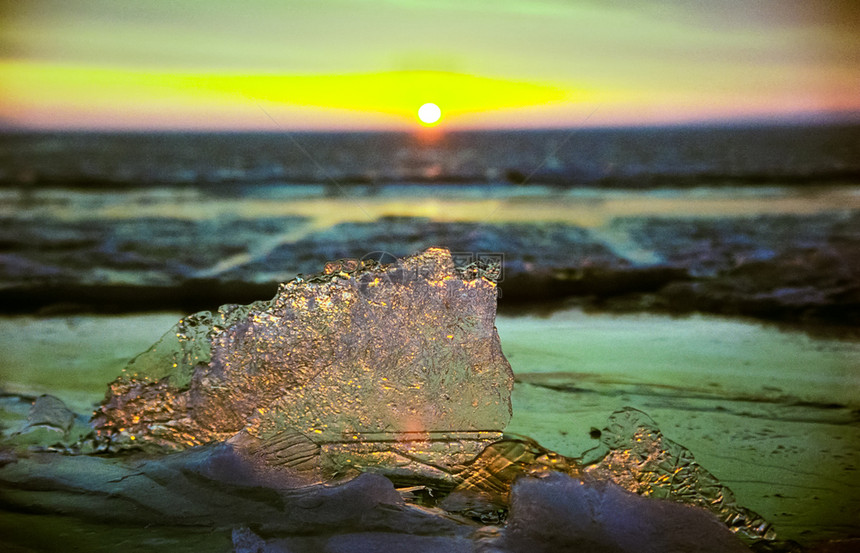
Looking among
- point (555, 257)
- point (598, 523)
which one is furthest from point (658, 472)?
point (555, 257)

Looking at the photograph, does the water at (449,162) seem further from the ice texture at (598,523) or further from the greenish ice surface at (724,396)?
the ice texture at (598,523)

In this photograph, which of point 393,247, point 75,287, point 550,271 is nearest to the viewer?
point 75,287

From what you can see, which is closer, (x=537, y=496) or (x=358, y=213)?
(x=537, y=496)

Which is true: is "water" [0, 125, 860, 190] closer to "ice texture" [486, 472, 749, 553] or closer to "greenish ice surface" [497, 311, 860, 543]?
"greenish ice surface" [497, 311, 860, 543]

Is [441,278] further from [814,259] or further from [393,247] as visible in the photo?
[814,259]

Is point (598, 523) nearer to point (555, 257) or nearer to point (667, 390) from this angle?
point (667, 390)

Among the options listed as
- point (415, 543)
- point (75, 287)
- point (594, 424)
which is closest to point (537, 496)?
point (415, 543)
